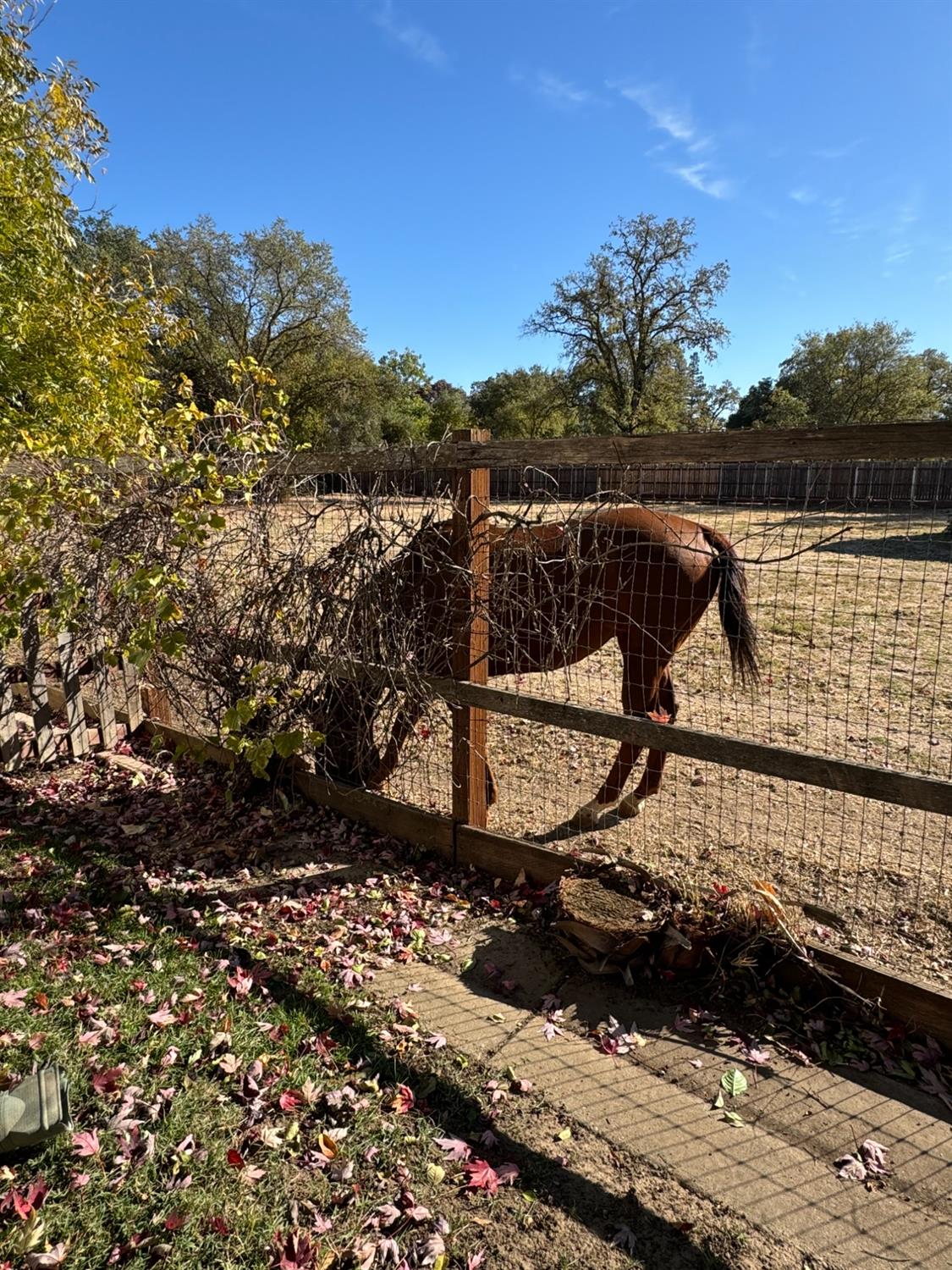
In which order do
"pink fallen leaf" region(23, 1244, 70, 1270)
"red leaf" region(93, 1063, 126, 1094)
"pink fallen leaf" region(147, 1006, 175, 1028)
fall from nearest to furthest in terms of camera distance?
"pink fallen leaf" region(23, 1244, 70, 1270), "red leaf" region(93, 1063, 126, 1094), "pink fallen leaf" region(147, 1006, 175, 1028)

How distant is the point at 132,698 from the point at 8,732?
0.88 m

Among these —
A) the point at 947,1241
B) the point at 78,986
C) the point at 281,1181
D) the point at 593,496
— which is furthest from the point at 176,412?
the point at 947,1241

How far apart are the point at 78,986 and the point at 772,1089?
8.82ft

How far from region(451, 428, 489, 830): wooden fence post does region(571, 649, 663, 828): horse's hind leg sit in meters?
0.73

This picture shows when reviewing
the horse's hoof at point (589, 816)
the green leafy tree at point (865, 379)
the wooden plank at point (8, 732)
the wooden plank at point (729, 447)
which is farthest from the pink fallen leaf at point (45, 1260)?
the green leafy tree at point (865, 379)

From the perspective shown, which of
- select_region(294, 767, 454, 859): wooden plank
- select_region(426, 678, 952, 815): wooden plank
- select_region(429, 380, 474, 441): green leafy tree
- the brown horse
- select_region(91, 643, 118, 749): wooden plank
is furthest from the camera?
select_region(429, 380, 474, 441): green leafy tree

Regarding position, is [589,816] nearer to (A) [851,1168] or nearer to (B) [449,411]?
(A) [851,1168]

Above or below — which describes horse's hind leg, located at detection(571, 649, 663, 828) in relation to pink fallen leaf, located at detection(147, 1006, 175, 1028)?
Answer: above

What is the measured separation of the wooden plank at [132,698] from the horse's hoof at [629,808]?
3891 mm

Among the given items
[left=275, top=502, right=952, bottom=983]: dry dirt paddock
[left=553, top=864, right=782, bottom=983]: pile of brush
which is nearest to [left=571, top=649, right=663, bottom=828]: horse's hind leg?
[left=275, top=502, right=952, bottom=983]: dry dirt paddock

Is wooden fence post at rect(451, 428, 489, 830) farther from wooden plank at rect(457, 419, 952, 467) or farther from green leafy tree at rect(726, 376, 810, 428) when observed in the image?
green leafy tree at rect(726, 376, 810, 428)

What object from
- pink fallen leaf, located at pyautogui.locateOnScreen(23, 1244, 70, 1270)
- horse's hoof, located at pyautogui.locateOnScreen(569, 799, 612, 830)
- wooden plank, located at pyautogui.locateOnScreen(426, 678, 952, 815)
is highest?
wooden plank, located at pyautogui.locateOnScreen(426, 678, 952, 815)

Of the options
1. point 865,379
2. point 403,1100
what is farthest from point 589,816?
point 865,379

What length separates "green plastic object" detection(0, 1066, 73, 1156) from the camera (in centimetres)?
200
